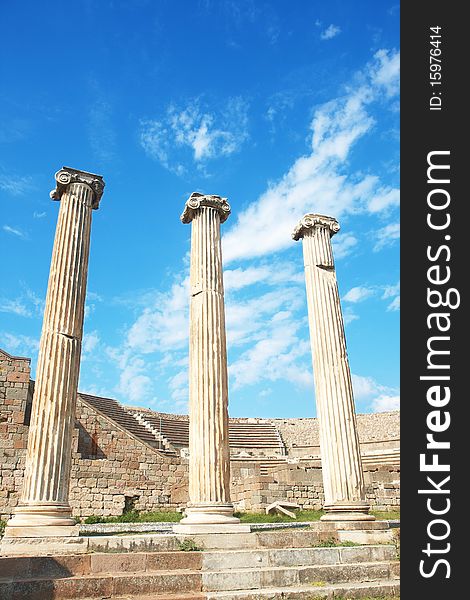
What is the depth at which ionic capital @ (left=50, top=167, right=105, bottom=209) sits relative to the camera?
1182 cm

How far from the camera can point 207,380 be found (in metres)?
11.1

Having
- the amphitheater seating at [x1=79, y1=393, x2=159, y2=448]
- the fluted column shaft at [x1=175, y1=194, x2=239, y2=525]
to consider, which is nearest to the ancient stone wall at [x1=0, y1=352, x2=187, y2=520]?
the amphitheater seating at [x1=79, y1=393, x2=159, y2=448]

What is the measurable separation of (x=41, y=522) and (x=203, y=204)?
24.5 ft

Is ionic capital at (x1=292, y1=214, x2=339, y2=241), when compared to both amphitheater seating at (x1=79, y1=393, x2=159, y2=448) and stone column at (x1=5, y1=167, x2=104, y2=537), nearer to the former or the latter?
stone column at (x1=5, y1=167, x2=104, y2=537)

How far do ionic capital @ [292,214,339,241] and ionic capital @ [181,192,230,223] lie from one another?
225 centimetres

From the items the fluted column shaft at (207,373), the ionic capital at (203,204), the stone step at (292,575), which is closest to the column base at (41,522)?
the fluted column shaft at (207,373)

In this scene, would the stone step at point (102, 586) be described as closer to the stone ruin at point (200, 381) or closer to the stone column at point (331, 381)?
the stone ruin at point (200, 381)

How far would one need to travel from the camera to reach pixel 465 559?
4.23m

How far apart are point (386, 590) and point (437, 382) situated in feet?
16.8

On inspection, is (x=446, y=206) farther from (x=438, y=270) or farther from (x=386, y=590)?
(x=386, y=590)

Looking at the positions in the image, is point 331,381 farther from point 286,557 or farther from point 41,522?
point 41,522

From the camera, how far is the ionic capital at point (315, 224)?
13984 millimetres

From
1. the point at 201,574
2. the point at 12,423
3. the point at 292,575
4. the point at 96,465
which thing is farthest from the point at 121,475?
the point at 292,575

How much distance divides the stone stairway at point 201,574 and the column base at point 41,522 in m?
1.10
